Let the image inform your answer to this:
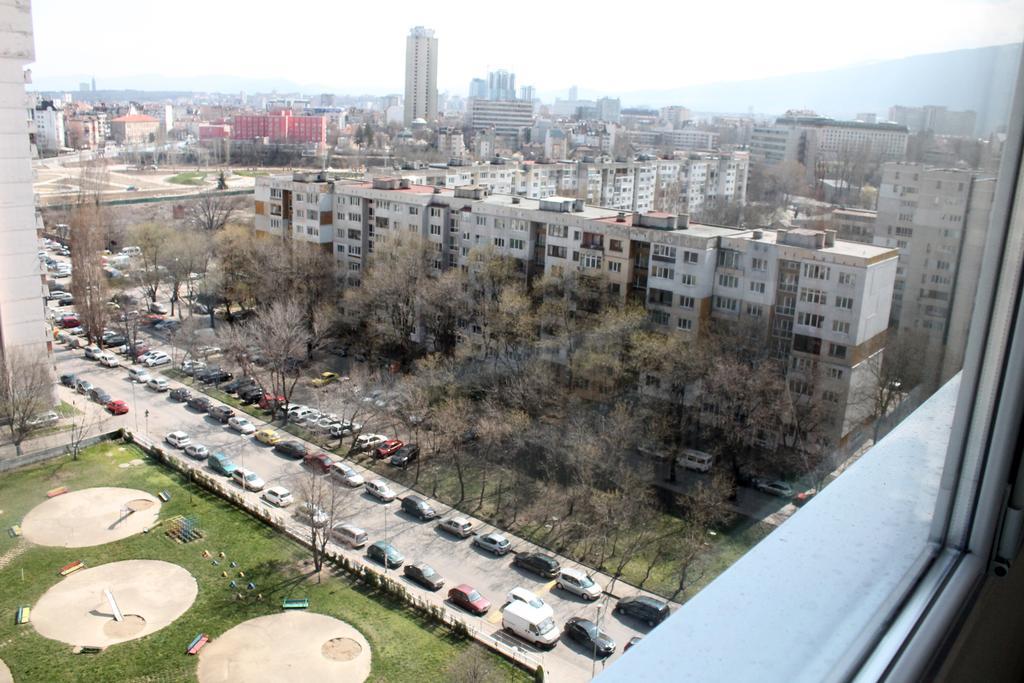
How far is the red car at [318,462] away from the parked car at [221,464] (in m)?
0.36

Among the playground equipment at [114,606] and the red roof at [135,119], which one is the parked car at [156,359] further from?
the red roof at [135,119]

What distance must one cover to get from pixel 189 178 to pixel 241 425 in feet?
29.8

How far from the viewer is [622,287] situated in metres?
4.63

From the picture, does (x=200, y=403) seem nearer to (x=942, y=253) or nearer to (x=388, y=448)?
(x=388, y=448)

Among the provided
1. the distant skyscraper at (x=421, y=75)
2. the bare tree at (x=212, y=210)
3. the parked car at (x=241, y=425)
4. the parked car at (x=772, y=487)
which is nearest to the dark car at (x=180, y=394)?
the parked car at (x=241, y=425)

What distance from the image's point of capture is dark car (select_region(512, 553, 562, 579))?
10.2 feet

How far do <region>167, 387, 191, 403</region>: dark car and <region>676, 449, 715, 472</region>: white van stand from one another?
122 inches

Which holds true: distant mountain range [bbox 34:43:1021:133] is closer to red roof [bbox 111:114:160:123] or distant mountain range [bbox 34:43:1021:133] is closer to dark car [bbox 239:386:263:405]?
dark car [bbox 239:386:263:405]

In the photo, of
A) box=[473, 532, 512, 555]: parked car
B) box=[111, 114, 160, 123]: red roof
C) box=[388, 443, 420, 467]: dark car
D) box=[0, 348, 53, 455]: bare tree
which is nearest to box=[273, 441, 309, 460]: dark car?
box=[388, 443, 420, 467]: dark car

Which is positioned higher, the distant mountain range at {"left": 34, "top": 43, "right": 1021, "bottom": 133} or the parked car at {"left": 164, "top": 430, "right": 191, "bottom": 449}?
the distant mountain range at {"left": 34, "top": 43, "right": 1021, "bottom": 133}

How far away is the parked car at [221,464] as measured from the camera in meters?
3.96

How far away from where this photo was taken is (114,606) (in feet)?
9.42

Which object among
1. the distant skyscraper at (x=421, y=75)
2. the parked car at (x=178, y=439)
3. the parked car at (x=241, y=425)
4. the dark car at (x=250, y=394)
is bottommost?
the parked car at (x=241, y=425)

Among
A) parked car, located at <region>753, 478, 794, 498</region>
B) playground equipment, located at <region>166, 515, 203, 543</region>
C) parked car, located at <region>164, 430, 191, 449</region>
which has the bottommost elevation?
playground equipment, located at <region>166, 515, 203, 543</region>
